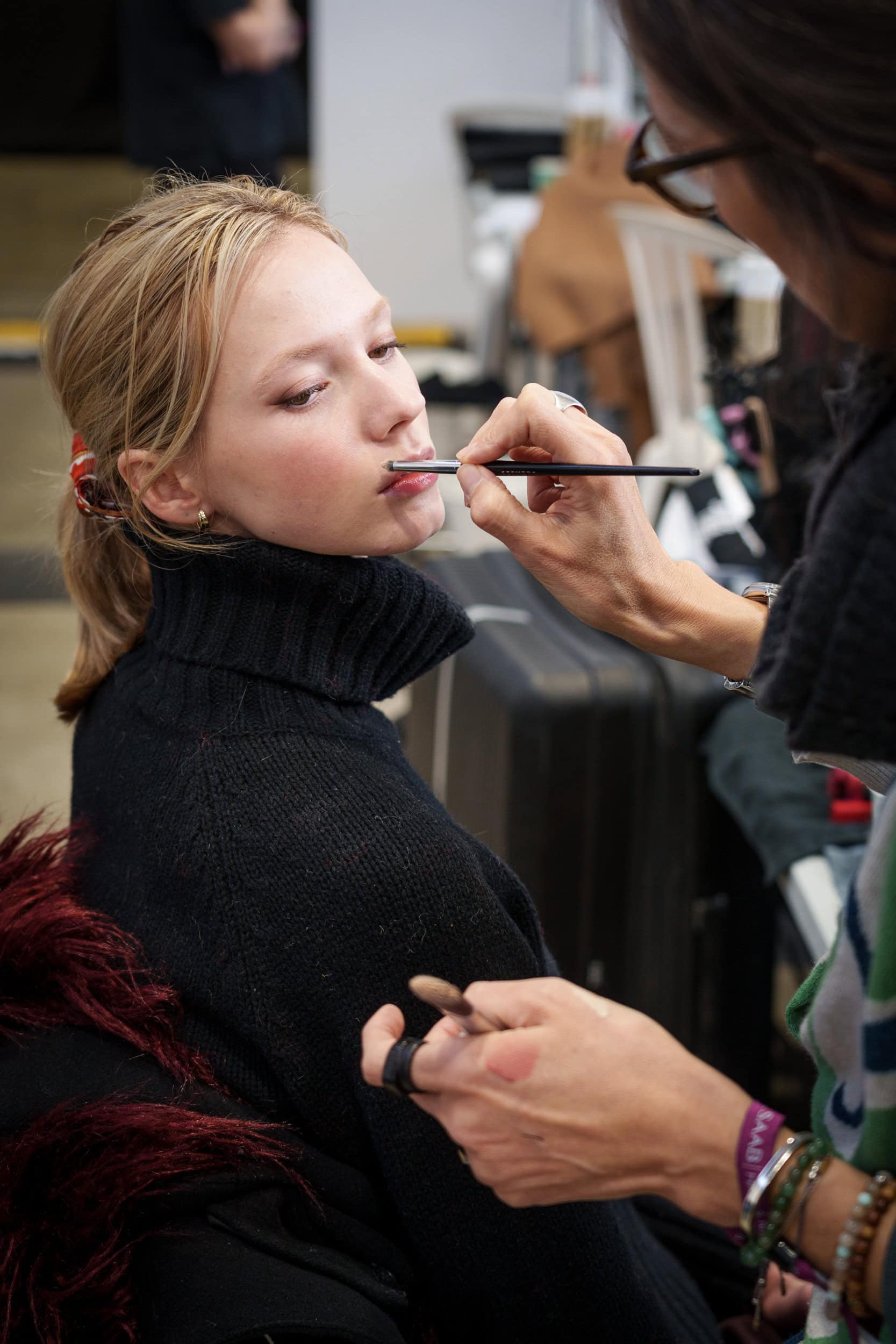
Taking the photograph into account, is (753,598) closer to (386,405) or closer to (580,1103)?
(386,405)

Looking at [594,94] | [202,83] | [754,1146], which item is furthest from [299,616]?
[202,83]

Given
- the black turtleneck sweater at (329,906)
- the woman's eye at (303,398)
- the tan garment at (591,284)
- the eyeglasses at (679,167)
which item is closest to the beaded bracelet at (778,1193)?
the black turtleneck sweater at (329,906)

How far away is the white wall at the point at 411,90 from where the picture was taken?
5645 millimetres

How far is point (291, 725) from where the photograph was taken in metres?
0.95

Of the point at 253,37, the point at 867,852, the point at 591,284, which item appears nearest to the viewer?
the point at 867,852

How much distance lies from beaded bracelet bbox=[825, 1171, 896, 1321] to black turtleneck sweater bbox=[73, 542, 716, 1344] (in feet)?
0.93

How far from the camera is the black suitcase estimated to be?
1.69 meters

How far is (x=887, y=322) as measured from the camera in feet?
2.06

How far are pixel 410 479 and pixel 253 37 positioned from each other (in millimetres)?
3139

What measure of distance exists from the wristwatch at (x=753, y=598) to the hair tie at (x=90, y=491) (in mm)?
525

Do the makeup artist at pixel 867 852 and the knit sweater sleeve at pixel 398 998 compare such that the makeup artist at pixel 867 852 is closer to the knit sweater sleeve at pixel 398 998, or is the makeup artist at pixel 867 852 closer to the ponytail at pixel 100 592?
the knit sweater sleeve at pixel 398 998

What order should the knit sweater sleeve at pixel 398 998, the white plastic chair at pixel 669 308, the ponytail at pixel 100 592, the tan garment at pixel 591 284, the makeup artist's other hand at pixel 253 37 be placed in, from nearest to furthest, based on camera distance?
the knit sweater sleeve at pixel 398 998, the ponytail at pixel 100 592, the white plastic chair at pixel 669 308, the tan garment at pixel 591 284, the makeup artist's other hand at pixel 253 37

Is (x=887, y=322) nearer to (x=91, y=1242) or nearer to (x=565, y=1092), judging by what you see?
(x=565, y=1092)

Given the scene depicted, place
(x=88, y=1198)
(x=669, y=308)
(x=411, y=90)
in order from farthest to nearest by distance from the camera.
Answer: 1. (x=411, y=90)
2. (x=669, y=308)
3. (x=88, y=1198)
